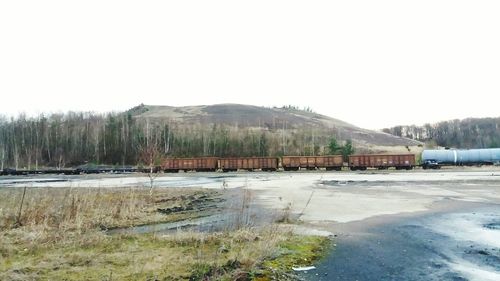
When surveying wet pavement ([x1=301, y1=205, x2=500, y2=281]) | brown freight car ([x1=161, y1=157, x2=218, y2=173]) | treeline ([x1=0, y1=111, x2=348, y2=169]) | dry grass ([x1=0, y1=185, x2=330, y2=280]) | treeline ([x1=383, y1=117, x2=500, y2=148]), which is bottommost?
wet pavement ([x1=301, y1=205, x2=500, y2=281])

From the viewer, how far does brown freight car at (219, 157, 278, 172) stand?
69.2 meters

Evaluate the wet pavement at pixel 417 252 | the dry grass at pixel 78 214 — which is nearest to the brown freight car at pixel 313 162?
the dry grass at pixel 78 214

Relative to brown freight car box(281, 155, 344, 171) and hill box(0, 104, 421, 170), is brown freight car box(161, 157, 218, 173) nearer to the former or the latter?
hill box(0, 104, 421, 170)

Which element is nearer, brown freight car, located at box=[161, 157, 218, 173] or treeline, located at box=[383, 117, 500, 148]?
brown freight car, located at box=[161, 157, 218, 173]

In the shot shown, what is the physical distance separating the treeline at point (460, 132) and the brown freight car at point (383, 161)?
308ft

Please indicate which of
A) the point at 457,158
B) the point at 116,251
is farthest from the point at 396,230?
the point at 457,158

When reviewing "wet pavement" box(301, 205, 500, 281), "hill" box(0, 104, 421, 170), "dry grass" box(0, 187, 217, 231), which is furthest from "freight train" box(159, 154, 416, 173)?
"wet pavement" box(301, 205, 500, 281)

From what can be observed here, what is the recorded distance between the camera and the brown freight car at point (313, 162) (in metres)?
65.6

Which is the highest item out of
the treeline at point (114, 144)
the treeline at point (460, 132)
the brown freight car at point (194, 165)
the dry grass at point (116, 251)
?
the treeline at point (460, 132)

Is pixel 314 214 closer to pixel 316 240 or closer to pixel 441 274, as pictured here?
pixel 316 240

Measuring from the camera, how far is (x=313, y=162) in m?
A: 66.6

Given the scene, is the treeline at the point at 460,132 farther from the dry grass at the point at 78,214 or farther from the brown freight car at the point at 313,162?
the dry grass at the point at 78,214

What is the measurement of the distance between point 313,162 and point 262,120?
94509 millimetres

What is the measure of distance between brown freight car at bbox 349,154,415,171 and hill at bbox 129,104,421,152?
6987 cm
